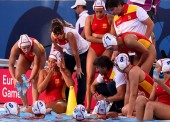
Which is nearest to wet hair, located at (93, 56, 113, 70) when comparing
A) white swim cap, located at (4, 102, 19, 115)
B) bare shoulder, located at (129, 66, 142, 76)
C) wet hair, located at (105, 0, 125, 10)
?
bare shoulder, located at (129, 66, 142, 76)

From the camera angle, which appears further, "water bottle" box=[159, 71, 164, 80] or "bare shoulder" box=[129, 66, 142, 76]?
"bare shoulder" box=[129, 66, 142, 76]

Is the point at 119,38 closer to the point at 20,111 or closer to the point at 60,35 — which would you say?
the point at 60,35

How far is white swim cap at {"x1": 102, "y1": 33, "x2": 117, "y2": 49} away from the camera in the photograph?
991 centimetres

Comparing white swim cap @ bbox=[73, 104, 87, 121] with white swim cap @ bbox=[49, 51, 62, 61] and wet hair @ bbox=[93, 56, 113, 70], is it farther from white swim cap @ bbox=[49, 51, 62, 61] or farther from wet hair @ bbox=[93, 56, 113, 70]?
white swim cap @ bbox=[49, 51, 62, 61]

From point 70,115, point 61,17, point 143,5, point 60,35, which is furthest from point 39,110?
point 61,17

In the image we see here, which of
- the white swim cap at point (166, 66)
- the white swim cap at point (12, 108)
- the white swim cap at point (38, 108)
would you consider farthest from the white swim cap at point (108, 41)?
the white swim cap at point (12, 108)

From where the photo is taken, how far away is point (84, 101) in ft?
38.1

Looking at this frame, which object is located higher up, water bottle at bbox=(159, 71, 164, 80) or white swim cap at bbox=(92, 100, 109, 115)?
water bottle at bbox=(159, 71, 164, 80)

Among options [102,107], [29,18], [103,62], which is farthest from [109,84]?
[29,18]

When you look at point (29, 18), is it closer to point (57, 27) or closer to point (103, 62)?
point (57, 27)

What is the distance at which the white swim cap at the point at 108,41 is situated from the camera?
32.5ft

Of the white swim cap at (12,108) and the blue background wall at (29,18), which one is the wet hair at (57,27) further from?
the blue background wall at (29,18)

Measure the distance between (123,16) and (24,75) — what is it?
2080 mm

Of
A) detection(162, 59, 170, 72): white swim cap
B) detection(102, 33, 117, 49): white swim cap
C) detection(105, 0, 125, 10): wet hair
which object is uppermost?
detection(105, 0, 125, 10): wet hair
